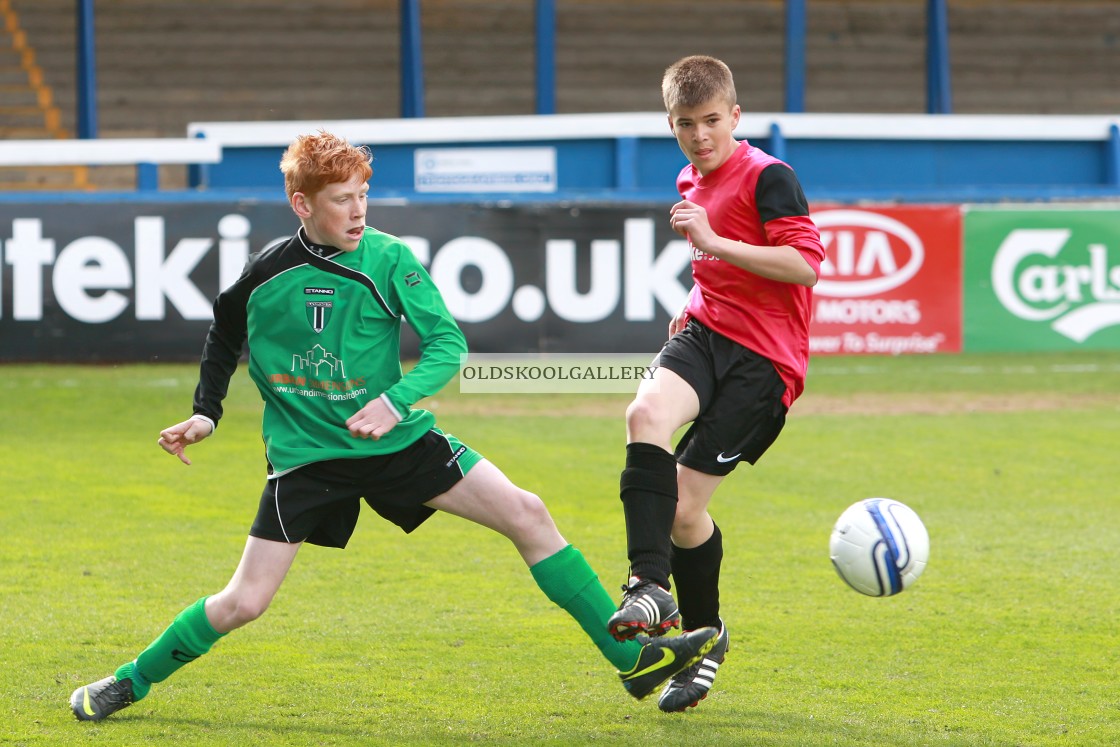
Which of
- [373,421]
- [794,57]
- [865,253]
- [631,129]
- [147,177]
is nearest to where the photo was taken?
[373,421]

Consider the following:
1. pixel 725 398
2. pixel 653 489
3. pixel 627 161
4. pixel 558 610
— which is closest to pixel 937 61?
pixel 627 161

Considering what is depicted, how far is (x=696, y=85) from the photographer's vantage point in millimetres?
4008

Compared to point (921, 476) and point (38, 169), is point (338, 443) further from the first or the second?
point (38, 169)

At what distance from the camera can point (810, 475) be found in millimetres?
8305

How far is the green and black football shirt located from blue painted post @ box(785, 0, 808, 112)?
15.6m

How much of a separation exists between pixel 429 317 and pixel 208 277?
8.87 metres

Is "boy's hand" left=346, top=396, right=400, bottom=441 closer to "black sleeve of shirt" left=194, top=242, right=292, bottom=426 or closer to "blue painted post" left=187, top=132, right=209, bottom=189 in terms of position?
"black sleeve of shirt" left=194, top=242, right=292, bottom=426

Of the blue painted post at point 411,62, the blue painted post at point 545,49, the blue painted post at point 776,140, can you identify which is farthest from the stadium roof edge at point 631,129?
the blue painted post at point 411,62

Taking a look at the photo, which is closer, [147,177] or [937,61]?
[147,177]

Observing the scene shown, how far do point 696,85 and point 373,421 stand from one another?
1.36 meters

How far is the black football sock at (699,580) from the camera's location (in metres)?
4.32

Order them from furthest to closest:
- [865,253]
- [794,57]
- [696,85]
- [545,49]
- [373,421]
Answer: [794,57], [545,49], [865,253], [696,85], [373,421]

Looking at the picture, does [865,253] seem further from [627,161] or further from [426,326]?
[426,326]

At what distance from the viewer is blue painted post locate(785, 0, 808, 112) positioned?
1880 centimetres
